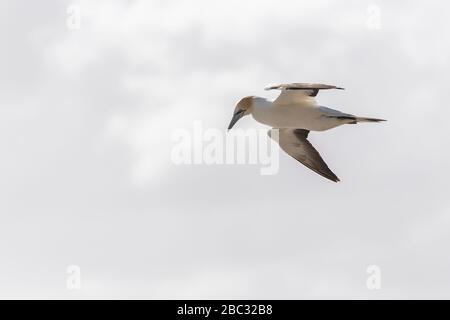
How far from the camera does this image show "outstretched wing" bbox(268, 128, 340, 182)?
47.9m

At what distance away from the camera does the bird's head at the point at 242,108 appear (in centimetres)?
4612

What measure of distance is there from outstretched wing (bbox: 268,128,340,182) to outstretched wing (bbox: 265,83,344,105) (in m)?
2.54

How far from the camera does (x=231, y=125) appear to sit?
1843 inches

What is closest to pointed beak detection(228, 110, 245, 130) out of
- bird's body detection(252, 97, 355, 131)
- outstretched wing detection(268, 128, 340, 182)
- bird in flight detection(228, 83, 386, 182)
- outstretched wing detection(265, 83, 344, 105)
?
bird in flight detection(228, 83, 386, 182)

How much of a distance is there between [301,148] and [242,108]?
2.60 m

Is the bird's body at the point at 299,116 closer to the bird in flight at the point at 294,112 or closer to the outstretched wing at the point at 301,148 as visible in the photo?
the bird in flight at the point at 294,112

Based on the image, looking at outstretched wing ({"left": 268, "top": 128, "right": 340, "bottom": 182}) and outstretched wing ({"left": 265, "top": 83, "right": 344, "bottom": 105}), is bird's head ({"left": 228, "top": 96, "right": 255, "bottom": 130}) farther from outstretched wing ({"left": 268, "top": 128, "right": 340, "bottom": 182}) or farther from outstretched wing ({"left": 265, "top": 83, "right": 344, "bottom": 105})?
outstretched wing ({"left": 268, "top": 128, "right": 340, "bottom": 182})

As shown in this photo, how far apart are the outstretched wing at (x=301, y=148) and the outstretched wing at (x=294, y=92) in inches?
99.8

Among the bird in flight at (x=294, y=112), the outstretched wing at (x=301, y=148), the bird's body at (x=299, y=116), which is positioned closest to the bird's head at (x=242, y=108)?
the bird in flight at (x=294, y=112)

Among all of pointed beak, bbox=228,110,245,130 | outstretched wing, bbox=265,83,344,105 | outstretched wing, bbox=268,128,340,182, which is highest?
outstretched wing, bbox=265,83,344,105
